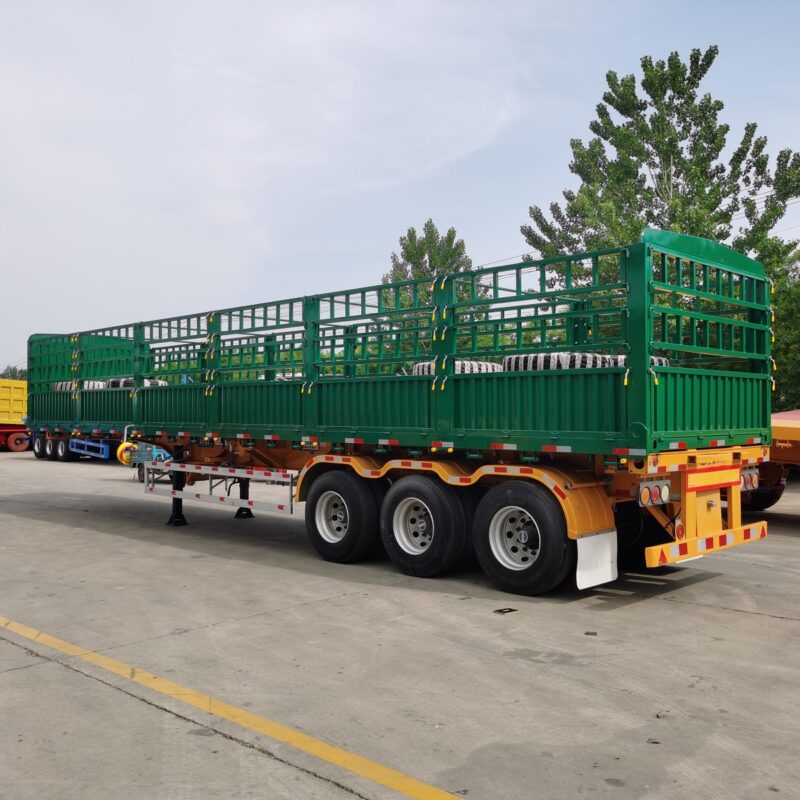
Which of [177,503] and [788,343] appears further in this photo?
[788,343]

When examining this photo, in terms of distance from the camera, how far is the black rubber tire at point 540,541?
22.8 ft

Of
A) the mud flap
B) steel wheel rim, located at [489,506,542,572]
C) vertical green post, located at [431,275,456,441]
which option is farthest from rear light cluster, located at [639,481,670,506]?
vertical green post, located at [431,275,456,441]

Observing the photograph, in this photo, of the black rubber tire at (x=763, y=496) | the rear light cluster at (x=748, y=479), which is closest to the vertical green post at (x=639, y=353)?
the rear light cluster at (x=748, y=479)

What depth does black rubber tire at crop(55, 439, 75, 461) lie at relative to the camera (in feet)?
92.5

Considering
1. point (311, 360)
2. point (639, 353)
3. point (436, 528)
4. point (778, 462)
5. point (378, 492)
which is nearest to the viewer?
point (639, 353)

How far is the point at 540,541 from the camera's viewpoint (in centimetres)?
704

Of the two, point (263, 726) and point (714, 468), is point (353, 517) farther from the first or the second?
point (263, 726)

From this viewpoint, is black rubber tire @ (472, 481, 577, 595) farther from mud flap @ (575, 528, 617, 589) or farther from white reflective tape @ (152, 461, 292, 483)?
white reflective tape @ (152, 461, 292, 483)

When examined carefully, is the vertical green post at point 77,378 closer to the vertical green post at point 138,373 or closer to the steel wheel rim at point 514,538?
the vertical green post at point 138,373

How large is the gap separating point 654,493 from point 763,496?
6.15 m

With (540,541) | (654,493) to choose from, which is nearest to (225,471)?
(540,541)

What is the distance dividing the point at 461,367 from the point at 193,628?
11.7ft

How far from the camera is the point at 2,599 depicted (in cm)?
721

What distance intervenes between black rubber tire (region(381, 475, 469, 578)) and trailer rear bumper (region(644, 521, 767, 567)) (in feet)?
6.03
